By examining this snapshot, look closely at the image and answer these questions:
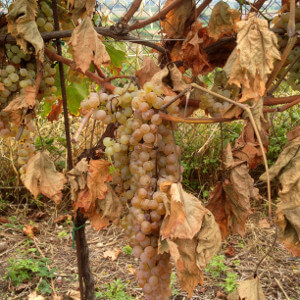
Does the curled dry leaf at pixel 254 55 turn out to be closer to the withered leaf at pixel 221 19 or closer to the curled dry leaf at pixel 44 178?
the withered leaf at pixel 221 19

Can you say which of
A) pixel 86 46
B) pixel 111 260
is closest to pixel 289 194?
pixel 86 46

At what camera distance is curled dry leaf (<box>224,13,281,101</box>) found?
2.04 feet

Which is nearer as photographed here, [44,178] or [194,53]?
[44,178]


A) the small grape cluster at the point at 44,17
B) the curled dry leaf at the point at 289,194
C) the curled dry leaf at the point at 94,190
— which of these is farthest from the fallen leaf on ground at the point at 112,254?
the curled dry leaf at the point at 289,194

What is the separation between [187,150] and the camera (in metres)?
2.96

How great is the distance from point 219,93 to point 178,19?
0.36 m

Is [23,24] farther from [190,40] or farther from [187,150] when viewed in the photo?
[187,150]

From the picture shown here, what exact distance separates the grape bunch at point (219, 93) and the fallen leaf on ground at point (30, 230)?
2.05 m

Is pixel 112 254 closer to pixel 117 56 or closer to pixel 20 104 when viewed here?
pixel 117 56

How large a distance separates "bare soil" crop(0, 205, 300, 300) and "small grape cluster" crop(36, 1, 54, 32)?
1.43m

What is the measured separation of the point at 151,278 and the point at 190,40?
585 millimetres

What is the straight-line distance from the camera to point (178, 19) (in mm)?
1032

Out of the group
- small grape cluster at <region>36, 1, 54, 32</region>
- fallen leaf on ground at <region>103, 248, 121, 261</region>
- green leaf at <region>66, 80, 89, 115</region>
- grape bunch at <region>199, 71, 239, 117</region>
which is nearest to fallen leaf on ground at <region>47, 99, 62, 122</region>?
green leaf at <region>66, 80, 89, 115</region>

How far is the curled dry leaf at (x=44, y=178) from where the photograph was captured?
82cm
